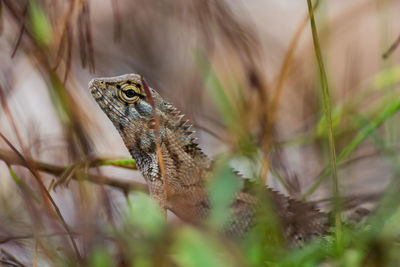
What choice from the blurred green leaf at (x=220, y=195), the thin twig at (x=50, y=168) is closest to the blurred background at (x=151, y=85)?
the thin twig at (x=50, y=168)

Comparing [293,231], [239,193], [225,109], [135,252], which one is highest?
[225,109]

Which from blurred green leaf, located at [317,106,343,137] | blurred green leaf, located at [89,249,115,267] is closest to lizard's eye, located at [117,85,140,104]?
blurred green leaf, located at [317,106,343,137]

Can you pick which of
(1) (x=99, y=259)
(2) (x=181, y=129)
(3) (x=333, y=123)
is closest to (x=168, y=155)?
(2) (x=181, y=129)

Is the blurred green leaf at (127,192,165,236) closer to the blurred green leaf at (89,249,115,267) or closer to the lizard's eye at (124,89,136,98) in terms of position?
the blurred green leaf at (89,249,115,267)

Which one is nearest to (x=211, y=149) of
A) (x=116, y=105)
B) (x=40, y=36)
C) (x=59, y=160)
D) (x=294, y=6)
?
(x=116, y=105)

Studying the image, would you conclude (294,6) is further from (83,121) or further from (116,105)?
(83,121)

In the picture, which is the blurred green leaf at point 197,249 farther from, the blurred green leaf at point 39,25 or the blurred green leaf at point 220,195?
the blurred green leaf at point 39,25

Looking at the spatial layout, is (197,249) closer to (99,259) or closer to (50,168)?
(99,259)

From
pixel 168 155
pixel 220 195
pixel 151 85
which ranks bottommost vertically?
pixel 220 195
